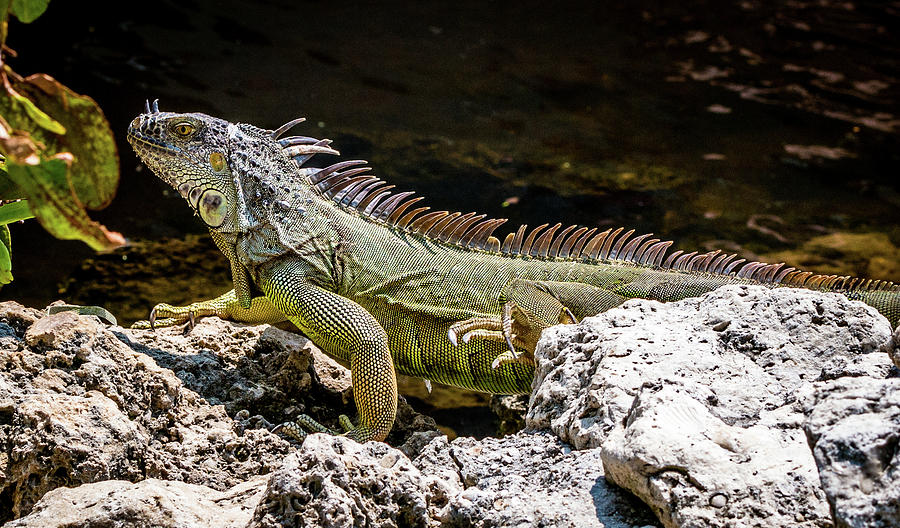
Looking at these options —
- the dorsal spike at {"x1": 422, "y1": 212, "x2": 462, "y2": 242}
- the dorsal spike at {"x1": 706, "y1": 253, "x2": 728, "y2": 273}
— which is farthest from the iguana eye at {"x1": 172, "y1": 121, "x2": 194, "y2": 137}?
the dorsal spike at {"x1": 706, "y1": 253, "x2": 728, "y2": 273}

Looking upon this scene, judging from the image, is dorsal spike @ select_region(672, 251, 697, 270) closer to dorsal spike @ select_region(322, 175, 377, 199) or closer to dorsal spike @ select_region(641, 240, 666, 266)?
dorsal spike @ select_region(641, 240, 666, 266)

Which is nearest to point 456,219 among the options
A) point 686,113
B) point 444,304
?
point 444,304

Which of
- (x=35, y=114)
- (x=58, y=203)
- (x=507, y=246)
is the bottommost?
(x=507, y=246)

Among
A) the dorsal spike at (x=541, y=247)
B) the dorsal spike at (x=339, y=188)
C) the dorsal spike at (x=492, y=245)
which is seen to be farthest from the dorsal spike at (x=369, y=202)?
the dorsal spike at (x=541, y=247)

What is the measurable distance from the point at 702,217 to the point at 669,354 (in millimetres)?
5072

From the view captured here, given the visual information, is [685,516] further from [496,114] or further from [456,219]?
[496,114]

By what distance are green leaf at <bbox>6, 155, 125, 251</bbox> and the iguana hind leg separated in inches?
89.8

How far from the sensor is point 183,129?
3.76 m

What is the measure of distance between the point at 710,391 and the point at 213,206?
8.21 ft

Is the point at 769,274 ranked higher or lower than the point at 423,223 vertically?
lower

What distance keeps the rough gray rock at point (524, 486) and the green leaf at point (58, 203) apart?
118cm

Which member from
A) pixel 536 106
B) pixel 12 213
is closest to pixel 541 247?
pixel 12 213

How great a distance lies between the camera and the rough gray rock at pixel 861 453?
4.93 ft

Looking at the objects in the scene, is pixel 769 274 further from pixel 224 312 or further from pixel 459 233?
pixel 224 312
